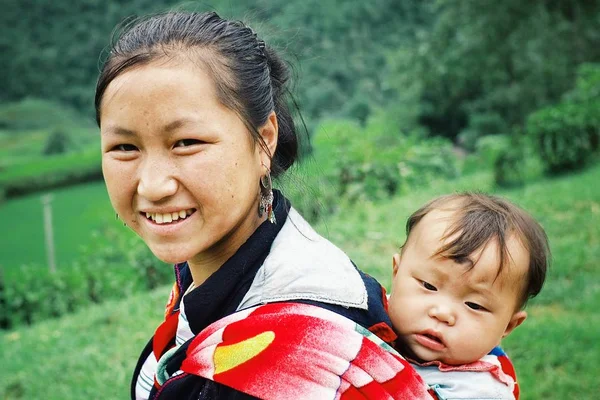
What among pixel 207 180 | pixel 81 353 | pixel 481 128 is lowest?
pixel 481 128

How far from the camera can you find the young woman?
135cm

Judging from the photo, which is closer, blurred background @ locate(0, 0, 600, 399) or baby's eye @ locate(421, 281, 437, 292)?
baby's eye @ locate(421, 281, 437, 292)

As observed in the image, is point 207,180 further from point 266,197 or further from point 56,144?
point 56,144

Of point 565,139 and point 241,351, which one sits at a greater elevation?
point 241,351

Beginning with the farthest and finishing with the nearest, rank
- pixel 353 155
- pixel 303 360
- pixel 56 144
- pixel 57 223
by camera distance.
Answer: pixel 56 144, pixel 57 223, pixel 353 155, pixel 303 360

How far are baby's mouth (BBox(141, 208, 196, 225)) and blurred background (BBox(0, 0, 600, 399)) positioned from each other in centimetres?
35

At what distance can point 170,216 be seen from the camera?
142 cm

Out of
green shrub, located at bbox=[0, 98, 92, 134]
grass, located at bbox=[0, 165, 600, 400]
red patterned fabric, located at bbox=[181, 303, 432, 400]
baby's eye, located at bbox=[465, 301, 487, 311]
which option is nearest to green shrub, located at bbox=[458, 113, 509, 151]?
grass, located at bbox=[0, 165, 600, 400]

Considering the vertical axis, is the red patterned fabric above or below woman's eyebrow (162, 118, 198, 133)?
below

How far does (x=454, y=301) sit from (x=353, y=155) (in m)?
8.70

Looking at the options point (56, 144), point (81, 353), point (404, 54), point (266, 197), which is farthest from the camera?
point (56, 144)

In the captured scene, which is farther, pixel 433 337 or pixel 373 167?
pixel 373 167

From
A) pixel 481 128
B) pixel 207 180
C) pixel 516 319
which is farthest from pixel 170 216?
pixel 481 128

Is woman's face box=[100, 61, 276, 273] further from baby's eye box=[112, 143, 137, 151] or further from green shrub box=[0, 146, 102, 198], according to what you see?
green shrub box=[0, 146, 102, 198]
